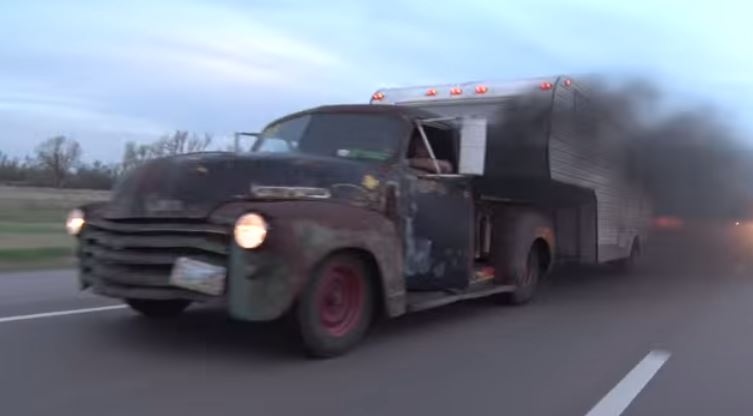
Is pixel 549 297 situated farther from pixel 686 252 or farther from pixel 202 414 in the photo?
pixel 202 414

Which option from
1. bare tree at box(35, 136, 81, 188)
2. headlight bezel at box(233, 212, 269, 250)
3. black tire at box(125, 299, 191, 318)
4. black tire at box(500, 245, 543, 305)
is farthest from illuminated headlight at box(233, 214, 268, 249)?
bare tree at box(35, 136, 81, 188)

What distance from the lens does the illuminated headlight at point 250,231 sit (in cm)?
577

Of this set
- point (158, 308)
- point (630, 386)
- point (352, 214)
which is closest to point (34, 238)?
point (158, 308)

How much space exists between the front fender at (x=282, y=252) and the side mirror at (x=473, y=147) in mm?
1649

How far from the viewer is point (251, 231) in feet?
19.0

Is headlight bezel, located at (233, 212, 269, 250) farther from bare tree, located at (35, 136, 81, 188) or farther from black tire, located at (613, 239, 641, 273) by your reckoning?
bare tree, located at (35, 136, 81, 188)

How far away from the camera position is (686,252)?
1623cm

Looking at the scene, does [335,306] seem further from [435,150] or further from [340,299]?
[435,150]

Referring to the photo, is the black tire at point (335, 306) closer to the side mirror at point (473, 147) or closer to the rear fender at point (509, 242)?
the side mirror at point (473, 147)

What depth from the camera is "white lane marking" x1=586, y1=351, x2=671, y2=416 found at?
5336 mm

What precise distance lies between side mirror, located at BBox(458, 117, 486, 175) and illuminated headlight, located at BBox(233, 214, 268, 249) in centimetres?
252

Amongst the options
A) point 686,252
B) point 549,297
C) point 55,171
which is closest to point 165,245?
point 549,297

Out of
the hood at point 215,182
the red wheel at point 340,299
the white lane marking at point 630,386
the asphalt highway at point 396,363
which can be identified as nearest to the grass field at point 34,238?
the asphalt highway at point 396,363

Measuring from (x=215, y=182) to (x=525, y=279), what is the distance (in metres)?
5.13
